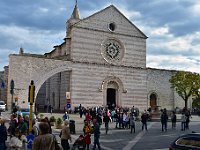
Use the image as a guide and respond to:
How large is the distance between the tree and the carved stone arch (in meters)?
9.36

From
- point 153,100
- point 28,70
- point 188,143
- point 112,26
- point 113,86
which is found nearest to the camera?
point 188,143

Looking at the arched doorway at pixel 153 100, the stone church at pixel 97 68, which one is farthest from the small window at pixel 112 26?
the arched doorway at pixel 153 100

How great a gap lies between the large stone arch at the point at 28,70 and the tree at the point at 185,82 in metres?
17.2

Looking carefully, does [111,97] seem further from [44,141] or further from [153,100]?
[44,141]

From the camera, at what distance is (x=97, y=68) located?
137 ft

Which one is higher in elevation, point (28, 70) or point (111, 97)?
point (28, 70)

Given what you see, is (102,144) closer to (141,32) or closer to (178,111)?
(141,32)

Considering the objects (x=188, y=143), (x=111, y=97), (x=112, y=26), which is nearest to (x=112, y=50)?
(x=112, y=26)

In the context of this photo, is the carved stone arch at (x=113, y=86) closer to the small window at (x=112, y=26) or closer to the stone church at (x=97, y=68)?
the stone church at (x=97, y=68)

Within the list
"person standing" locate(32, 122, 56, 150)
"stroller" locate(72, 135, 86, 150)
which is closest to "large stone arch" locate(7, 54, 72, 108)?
"stroller" locate(72, 135, 86, 150)

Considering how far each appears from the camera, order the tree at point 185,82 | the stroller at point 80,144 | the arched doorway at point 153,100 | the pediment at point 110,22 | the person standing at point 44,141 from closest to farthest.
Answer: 1. the person standing at point 44,141
2. the stroller at point 80,144
3. the pediment at point 110,22
4. the tree at point 185,82
5. the arched doorway at point 153,100

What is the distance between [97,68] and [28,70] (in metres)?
Answer: 8.89

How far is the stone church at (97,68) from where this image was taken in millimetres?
37969

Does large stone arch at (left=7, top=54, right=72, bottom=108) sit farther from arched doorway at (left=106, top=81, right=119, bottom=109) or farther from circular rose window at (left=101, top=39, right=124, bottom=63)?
arched doorway at (left=106, top=81, right=119, bottom=109)
